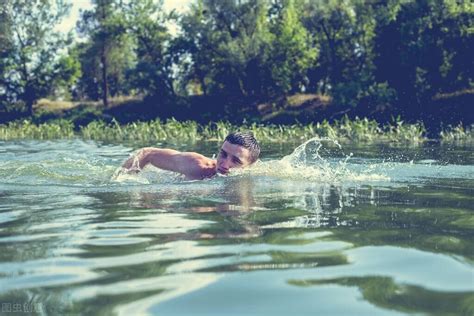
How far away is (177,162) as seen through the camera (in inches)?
338

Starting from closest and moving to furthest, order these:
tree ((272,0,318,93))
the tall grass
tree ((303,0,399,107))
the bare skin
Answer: the bare skin → the tall grass → tree ((272,0,318,93)) → tree ((303,0,399,107))

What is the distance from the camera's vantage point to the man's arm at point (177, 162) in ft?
27.3

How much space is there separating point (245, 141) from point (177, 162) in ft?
3.03

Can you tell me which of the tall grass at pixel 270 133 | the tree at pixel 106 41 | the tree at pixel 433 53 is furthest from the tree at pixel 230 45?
the tall grass at pixel 270 133

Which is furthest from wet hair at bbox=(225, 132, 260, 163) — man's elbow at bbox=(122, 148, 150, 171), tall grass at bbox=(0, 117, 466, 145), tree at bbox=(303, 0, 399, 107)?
tree at bbox=(303, 0, 399, 107)

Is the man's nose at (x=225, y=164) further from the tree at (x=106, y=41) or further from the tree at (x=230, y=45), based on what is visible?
the tree at (x=106, y=41)

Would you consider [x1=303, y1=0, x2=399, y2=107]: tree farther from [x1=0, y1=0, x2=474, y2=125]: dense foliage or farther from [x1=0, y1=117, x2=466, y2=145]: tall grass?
[x1=0, y1=117, x2=466, y2=145]: tall grass

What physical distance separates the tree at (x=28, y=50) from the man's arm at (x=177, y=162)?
148ft

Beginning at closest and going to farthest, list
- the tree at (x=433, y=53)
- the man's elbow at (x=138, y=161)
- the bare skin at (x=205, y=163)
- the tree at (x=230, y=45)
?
the bare skin at (x=205, y=163) < the man's elbow at (x=138, y=161) < the tree at (x=433, y=53) < the tree at (x=230, y=45)

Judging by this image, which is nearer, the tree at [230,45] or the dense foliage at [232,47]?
the dense foliage at [232,47]

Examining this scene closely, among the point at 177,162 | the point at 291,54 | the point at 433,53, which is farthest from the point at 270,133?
the point at 291,54

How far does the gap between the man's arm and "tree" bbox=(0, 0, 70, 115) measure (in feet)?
148

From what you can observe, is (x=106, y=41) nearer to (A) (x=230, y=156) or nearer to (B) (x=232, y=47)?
(B) (x=232, y=47)

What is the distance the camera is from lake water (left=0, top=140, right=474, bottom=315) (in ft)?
9.58
